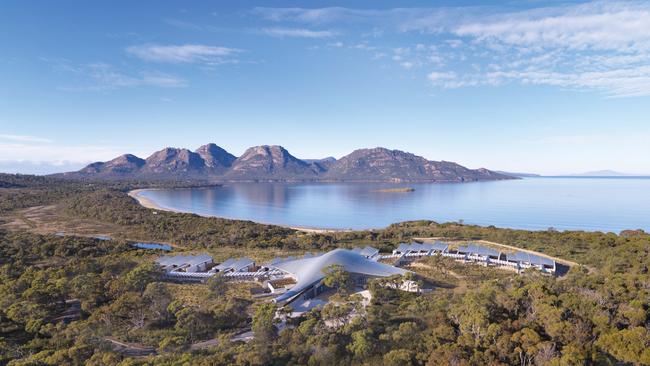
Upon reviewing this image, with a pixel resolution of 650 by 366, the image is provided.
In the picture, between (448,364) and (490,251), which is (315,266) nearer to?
(448,364)

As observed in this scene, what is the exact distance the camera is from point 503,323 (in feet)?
50.9

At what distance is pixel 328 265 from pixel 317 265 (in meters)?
0.96

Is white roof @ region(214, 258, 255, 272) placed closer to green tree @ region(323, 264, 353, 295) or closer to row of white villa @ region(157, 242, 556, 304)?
row of white villa @ region(157, 242, 556, 304)

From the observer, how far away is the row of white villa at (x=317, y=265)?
80.0ft

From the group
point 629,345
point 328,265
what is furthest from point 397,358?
point 328,265

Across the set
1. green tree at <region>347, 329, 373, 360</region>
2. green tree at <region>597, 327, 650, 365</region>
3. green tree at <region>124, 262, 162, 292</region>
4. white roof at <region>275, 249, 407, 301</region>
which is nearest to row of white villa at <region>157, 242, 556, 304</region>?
white roof at <region>275, 249, 407, 301</region>

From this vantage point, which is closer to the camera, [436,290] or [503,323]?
[503,323]

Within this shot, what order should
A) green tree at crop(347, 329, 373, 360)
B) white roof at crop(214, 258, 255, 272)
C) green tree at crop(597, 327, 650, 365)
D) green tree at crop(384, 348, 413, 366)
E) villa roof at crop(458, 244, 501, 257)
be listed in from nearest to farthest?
green tree at crop(597, 327, 650, 365) → green tree at crop(384, 348, 413, 366) → green tree at crop(347, 329, 373, 360) → white roof at crop(214, 258, 255, 272) → villa roof at crop(458, 244, 501, 257)

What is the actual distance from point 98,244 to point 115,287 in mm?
21451

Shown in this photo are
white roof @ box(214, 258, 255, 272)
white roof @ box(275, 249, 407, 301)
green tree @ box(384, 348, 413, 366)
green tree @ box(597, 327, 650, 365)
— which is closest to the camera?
green tree @ box(597, 327, 650, 365)

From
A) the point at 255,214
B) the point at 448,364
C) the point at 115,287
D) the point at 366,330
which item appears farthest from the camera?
the point at 255,214

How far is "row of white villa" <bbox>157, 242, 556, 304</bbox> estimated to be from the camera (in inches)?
960

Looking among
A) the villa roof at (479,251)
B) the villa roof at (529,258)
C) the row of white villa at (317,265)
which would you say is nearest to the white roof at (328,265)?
the row of white villa at (317,265)

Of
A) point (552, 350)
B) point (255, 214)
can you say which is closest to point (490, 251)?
point (552, 350)
